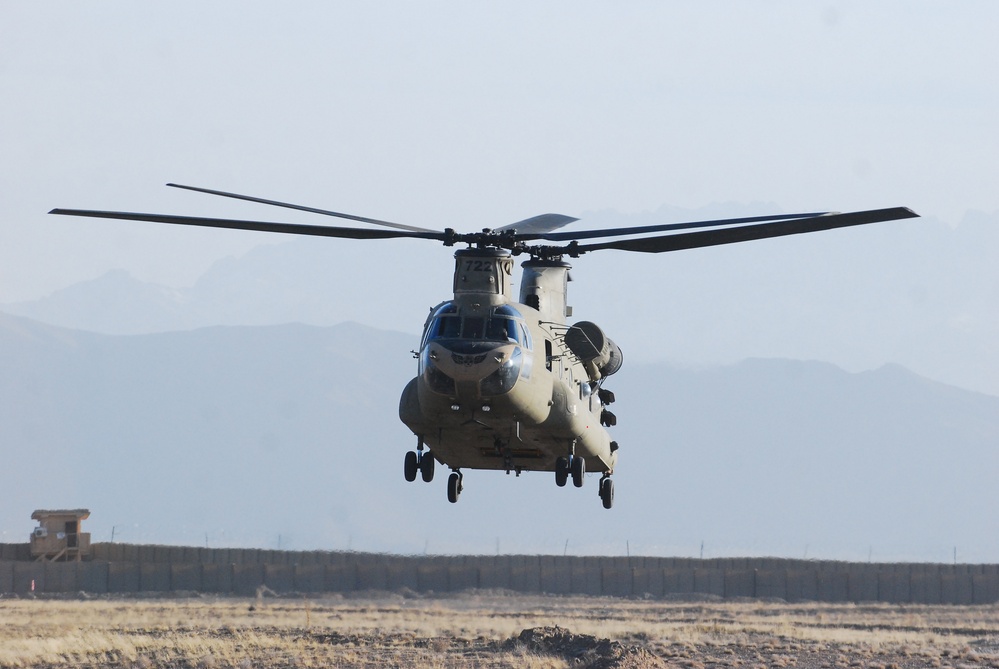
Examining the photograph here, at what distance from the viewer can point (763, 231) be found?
2725 centimetres

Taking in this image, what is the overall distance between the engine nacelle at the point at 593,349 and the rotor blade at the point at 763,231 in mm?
2238

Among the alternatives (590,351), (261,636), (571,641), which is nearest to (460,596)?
(261,636)

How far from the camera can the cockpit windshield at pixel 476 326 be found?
1136 inches

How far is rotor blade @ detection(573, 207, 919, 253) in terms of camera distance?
2539 centimetres

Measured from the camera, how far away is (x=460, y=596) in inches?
2773

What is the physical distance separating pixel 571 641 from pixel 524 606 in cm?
2162

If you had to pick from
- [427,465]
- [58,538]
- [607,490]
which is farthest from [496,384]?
[58,538]

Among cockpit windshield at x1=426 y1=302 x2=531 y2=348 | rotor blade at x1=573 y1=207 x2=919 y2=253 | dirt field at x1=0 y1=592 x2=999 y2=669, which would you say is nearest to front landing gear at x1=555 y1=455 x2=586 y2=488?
cockpit windshield at x1=426 y1=302 x2=531 y2=348

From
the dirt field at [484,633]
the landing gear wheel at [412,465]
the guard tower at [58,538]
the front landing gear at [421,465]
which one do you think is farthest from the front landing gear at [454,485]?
the guard tower at [58,538]

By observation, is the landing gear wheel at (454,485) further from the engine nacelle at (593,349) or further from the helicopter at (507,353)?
the engine nacelle at (593,349)

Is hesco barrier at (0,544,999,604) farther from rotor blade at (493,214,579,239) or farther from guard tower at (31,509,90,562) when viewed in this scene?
rotor blade at (493,214,579,239)

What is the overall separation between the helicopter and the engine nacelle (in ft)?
0.09

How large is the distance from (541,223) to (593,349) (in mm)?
3334

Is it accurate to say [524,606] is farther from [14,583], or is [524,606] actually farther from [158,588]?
[14,583]
